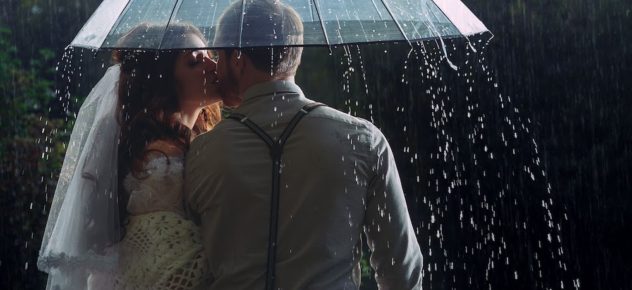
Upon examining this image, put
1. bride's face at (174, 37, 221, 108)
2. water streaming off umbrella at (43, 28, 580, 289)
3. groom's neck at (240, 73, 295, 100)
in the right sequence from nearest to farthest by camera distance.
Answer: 1. groom's neck at (240, 73, 295, 100)
2. bride's face at (174, 37, 221, 108)
3. water streaming off umbrella at (43, 28, 580, 289)

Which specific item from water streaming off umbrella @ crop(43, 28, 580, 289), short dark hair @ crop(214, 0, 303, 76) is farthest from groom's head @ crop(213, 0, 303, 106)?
water streaming off umbrella @ crop(43, 28, 580, 289)

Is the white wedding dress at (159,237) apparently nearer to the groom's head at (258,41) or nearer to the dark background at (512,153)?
the groom's head at (258,41)

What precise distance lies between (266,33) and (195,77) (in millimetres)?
465

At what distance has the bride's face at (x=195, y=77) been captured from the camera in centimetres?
350

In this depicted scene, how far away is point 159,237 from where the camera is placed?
127 inches

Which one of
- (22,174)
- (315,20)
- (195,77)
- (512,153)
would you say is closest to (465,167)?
(512,153)

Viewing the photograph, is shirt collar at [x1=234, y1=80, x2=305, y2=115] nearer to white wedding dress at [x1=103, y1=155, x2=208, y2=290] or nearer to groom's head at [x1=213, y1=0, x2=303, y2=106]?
groom's head at [x1=213, y1=0, x2=303, y2=106]

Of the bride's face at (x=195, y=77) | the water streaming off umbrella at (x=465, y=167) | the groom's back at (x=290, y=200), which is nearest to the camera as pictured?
the groom's back at (x=290, y=200)

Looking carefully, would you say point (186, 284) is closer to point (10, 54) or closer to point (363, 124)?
point (363, 124)

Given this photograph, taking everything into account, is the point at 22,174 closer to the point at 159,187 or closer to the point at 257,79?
the point at 159,187

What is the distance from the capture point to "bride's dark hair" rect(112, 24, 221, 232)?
3.35 meters

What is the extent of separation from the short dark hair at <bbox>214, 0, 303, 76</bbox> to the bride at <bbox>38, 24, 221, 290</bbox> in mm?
97

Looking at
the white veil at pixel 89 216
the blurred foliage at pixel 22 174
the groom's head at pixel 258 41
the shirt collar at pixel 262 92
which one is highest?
the groom's head at pixel 258 41

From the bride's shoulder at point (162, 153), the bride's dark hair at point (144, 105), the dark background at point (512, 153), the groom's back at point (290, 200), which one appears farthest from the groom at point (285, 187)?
the dark background at point (512, 153)
